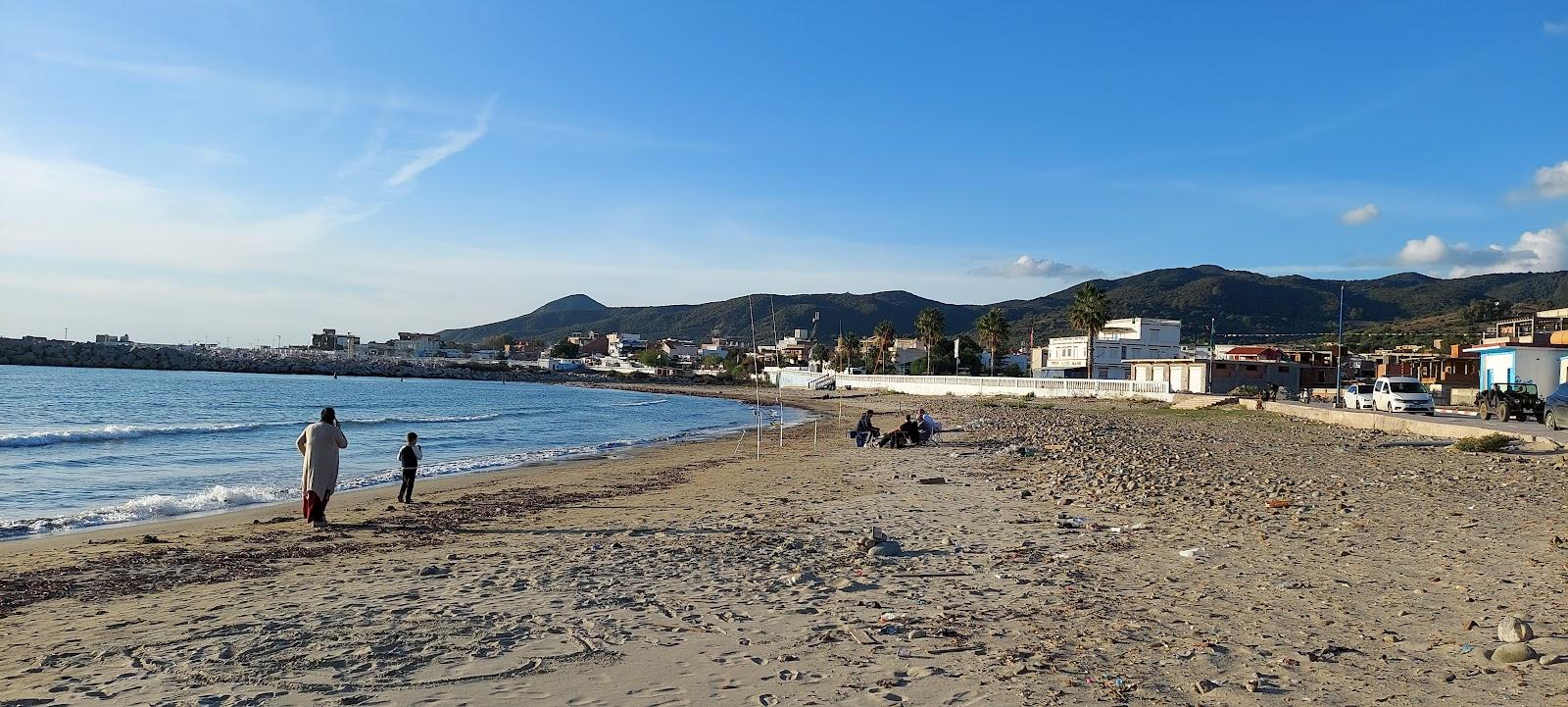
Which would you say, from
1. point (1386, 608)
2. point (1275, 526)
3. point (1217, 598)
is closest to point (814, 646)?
point (1217, 598)

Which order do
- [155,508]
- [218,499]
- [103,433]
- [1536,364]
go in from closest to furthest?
[155,508] → [218,499] → [103,433] → [1536,364]

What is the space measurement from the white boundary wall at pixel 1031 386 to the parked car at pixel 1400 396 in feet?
45.0

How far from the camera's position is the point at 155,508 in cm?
1470

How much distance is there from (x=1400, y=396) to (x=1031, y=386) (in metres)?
27.6

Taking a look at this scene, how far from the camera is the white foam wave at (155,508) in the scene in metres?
12.9

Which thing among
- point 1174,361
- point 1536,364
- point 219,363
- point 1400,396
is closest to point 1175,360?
point 1174,361

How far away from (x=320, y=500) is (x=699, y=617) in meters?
7.86

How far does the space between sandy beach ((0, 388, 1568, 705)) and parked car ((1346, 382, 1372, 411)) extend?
22.5 metres

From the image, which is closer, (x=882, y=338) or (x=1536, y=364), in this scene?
(x=1536, y=364)

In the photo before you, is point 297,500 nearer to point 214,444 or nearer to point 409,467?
point 409,467

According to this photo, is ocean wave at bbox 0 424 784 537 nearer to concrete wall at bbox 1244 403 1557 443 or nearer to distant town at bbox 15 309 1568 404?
distant town at bbox 15 309 1568 404

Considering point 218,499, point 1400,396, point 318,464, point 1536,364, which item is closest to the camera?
point 318,464

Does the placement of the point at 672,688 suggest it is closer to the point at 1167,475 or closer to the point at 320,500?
the point at 320,500

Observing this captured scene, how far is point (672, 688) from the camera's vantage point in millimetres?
5129
